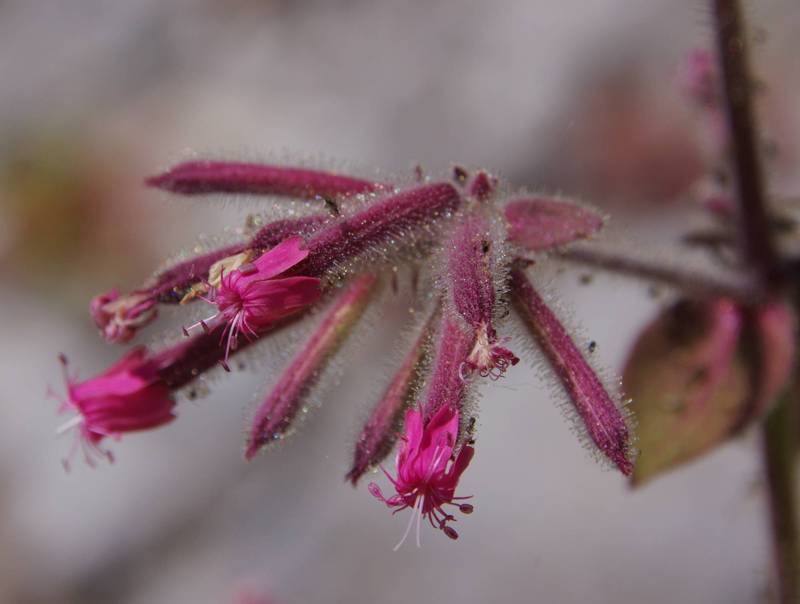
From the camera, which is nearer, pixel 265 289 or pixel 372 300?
pixel 265 289

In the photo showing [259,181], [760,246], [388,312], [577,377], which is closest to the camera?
[577,377]

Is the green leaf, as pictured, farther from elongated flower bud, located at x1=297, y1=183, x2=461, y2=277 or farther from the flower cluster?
elongated flower bud, located at x1=297, y1=183, x2=461, y2=277

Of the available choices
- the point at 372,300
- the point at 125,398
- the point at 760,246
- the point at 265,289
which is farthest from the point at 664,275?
the point at 125,398

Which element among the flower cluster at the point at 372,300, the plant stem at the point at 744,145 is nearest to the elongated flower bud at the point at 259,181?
the flower cluster at the point at 372,300

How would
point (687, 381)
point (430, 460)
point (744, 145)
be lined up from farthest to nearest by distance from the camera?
point (687, 381)
point (744, 145)
point (430, 460)

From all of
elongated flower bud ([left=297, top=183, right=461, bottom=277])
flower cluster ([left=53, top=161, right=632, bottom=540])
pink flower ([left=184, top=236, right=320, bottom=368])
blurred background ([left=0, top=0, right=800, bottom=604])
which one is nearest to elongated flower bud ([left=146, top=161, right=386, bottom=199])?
flower cluster ([left=53, top=161, right=632, bottom=540])

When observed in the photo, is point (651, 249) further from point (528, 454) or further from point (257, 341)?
point (528, 454)

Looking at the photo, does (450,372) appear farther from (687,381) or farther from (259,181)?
(687,381)
